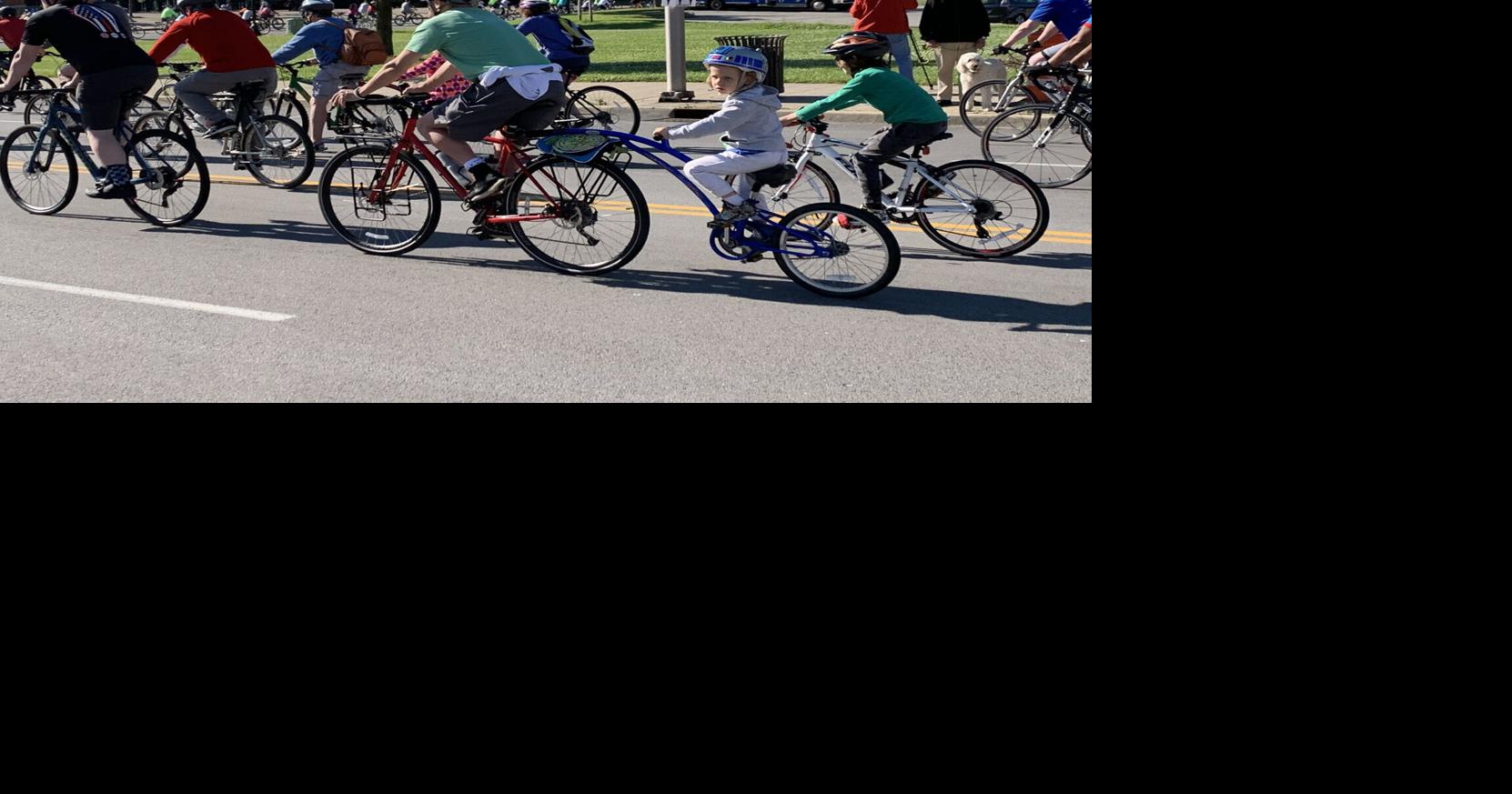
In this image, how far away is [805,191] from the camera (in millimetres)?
9250

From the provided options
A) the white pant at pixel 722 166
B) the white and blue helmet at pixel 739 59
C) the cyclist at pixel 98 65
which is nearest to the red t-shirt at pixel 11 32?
the cyclist at pixel 98 65

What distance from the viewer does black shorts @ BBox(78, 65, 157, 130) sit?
995 centimetres

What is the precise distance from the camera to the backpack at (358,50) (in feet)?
45.6

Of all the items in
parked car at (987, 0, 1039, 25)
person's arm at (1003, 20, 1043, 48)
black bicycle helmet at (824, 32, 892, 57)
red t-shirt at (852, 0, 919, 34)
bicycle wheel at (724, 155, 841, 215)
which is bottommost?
bicycle wheel at (724, 155, 841, 215)

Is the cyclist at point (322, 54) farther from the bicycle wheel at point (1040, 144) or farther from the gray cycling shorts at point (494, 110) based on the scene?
the bicycle wheel at point (1040, 144)

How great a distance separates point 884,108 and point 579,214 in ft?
6.24

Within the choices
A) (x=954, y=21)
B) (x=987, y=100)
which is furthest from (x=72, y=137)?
(x=954, y=21)

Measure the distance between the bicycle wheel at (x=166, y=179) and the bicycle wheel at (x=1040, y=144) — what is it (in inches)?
249

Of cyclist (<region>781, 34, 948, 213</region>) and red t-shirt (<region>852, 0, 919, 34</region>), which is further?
red t-shirt (<region>852, 0, 919, 34</region>)

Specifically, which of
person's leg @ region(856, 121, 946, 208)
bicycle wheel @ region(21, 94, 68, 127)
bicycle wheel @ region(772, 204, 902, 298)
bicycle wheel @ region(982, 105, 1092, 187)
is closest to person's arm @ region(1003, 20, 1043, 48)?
bicycle wheel @ region(982, 105, 1092, 187)

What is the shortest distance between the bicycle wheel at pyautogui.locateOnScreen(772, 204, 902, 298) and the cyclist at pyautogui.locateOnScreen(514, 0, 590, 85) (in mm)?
6837

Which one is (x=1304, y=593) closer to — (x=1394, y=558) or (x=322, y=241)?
(x=1394, y=558)

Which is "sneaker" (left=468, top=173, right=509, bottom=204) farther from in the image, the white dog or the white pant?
the white dog

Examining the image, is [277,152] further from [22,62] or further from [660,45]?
[660,45]
